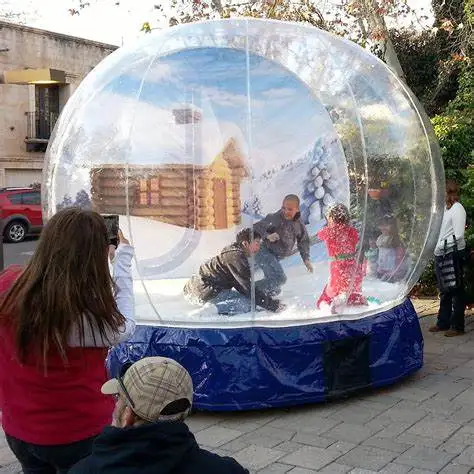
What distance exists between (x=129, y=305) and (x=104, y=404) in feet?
1.34

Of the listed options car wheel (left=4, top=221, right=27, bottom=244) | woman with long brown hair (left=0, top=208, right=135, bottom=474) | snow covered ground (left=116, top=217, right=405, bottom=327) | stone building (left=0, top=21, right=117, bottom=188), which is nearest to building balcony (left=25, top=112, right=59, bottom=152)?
stone building (left=0, top=21, right=117, bottom=188)

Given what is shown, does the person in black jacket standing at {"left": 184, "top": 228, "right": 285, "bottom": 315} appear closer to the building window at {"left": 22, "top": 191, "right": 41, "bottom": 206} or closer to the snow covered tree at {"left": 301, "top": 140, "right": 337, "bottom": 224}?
the snow covered tree at {"left": 301, "top": 140, "right": 337, "bottom": 224}

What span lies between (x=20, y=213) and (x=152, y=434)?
19.6 m

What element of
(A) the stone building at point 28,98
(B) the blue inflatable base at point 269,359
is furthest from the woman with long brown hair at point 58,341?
(A) the stone building at point 28,98

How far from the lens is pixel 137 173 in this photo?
5242mm

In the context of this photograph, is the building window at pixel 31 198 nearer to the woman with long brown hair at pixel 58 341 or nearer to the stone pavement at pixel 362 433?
the stone pavement at pixel 362 433

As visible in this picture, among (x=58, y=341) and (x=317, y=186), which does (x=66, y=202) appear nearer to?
(x=317, y=186)

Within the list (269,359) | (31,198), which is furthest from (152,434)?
(31,198)

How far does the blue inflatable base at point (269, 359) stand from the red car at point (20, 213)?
51.3ft

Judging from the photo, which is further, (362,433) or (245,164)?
(245,164)

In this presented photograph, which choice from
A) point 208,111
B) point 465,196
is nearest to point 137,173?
point 208,111

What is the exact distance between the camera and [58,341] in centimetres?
243

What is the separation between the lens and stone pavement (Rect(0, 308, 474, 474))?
4.13 m

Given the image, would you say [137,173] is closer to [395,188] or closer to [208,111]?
[208,111]
